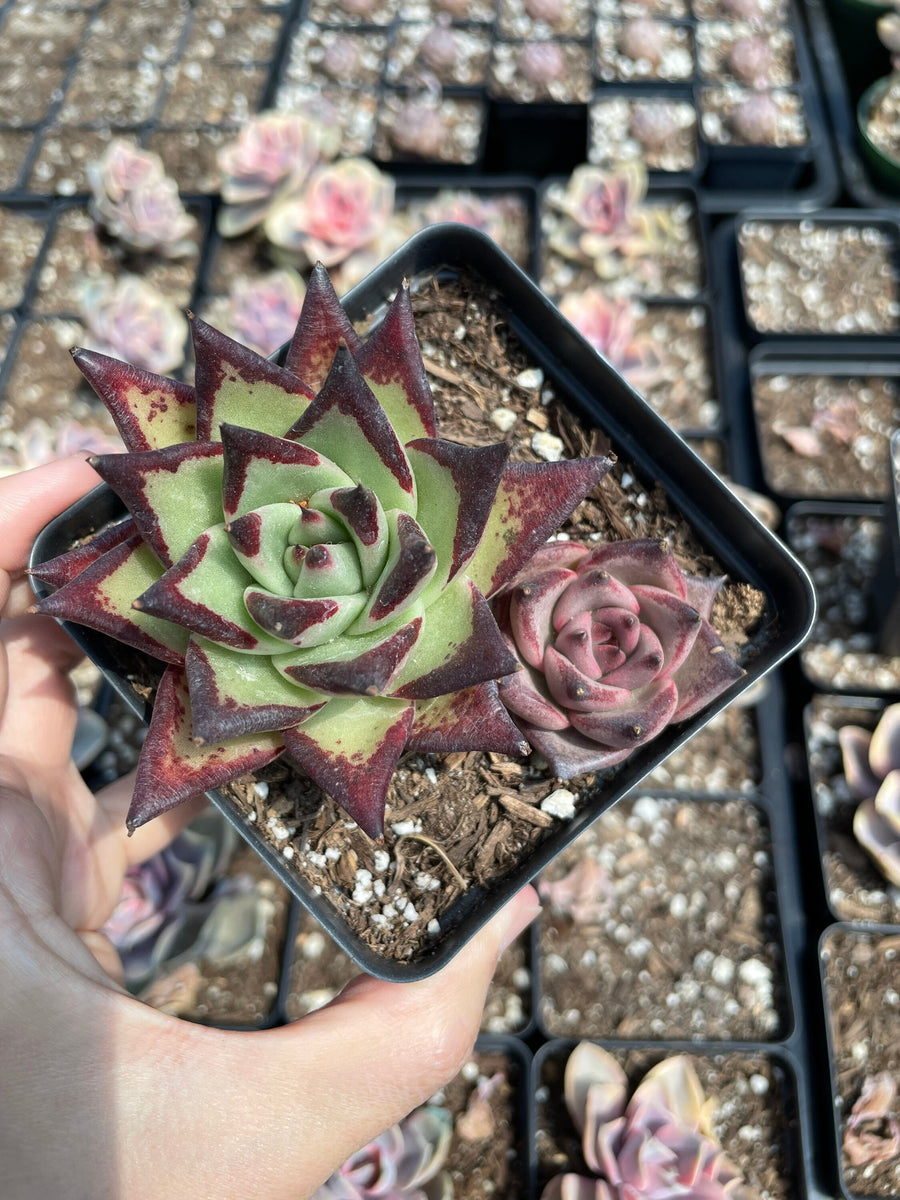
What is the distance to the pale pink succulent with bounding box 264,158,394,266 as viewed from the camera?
166 centimetres

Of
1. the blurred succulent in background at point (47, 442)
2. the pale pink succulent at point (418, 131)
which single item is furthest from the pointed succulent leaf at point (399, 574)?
the pale pink succulent at point (418, 131)

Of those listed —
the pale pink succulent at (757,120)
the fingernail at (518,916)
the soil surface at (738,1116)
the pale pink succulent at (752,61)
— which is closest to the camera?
the fingernail at (518,916)

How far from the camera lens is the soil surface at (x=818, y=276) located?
1.75 metres

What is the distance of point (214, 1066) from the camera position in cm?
73

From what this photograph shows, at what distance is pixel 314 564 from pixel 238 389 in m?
0.17

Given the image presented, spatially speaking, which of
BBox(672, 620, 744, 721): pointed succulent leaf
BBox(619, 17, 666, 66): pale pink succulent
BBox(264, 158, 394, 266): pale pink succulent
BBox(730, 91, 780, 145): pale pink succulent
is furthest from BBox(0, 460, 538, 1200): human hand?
BBox(619, 17, 666, 66): pale pink succulent

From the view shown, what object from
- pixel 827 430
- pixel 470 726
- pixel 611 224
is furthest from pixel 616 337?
pixel 470 726

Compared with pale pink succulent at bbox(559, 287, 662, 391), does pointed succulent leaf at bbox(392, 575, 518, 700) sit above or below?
above

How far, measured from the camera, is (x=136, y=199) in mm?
1687

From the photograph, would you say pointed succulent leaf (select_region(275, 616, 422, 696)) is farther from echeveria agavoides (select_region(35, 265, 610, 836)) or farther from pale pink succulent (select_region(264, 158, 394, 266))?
pale pink succulent (select_region(264, 158, 394, 266))

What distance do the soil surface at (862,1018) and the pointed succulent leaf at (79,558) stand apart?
1.12m

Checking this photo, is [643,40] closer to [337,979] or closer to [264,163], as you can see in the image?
[264,163]

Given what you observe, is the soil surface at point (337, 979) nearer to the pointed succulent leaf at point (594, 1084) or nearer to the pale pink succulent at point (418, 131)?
the pointed succulent leaf at point (594, 1084)

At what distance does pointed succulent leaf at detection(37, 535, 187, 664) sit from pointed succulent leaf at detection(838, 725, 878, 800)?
1.08 meters
